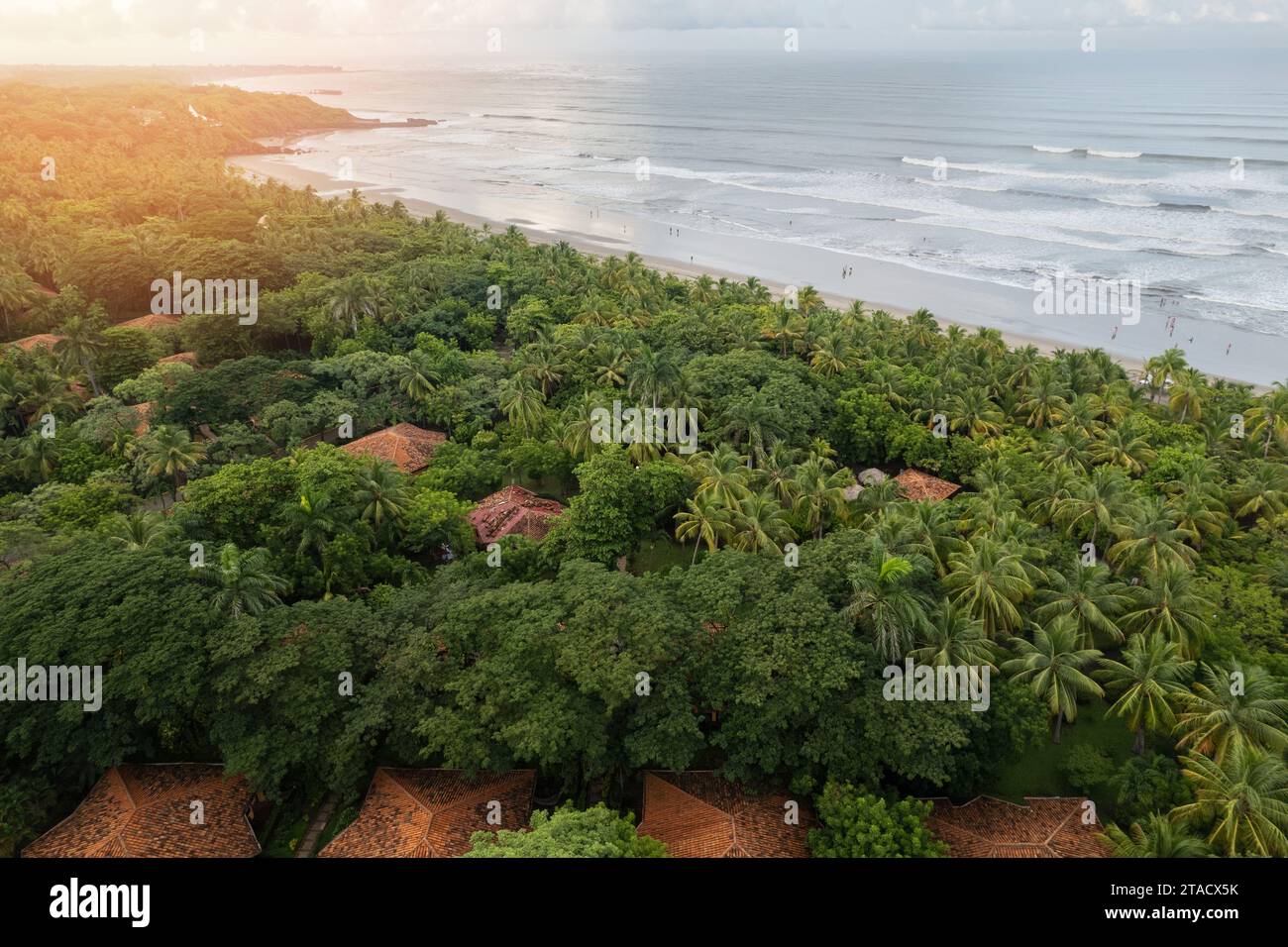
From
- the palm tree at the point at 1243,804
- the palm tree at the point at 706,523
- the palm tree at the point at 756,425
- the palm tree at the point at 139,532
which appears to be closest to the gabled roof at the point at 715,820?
the palm tree at the point at 706,523

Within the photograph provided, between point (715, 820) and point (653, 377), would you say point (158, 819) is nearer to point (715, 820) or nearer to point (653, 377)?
point (715, 820)

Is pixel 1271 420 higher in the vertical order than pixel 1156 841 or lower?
higher

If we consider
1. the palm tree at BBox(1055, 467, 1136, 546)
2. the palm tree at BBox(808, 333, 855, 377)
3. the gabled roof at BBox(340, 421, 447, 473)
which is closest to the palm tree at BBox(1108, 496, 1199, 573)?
the palm tree at BBox(1055, 467, 1136, 546)

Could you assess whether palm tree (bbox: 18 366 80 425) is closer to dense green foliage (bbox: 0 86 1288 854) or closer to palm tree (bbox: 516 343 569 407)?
dense green foliage (bbox: 0 86 1288 854)

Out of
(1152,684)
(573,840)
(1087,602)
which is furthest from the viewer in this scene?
(1087,602)

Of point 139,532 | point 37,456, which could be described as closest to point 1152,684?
point 139,532
